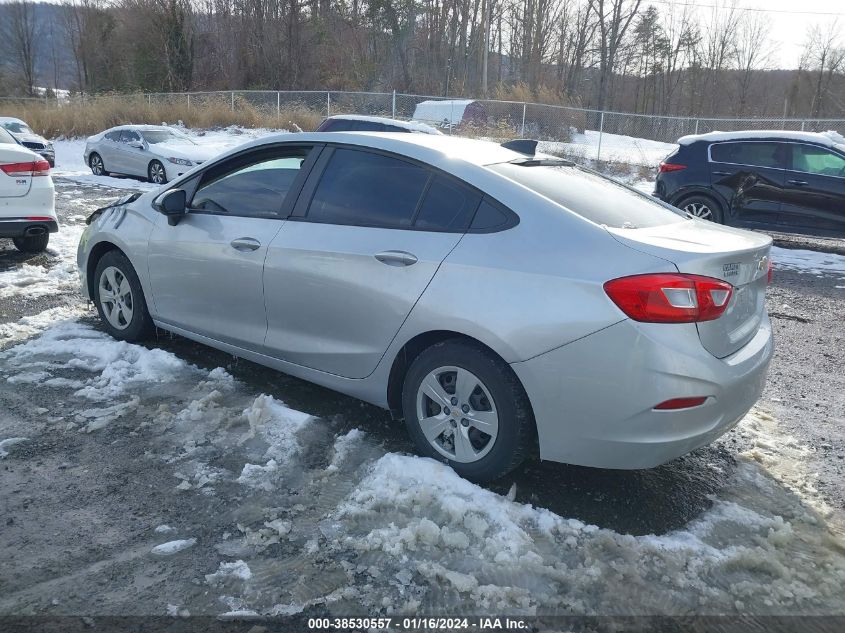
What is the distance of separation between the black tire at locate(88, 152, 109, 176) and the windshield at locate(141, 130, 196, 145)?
6.51 feet

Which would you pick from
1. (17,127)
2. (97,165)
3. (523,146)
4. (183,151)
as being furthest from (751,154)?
(17,127)

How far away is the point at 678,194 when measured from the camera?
38.0ft

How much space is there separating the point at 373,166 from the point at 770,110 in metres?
56.5

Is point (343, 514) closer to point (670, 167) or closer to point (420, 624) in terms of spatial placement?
point (420, 624)

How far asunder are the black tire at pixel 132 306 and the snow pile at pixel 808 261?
7954mm

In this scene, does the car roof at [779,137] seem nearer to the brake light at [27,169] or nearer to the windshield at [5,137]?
the brake light at [27,169]

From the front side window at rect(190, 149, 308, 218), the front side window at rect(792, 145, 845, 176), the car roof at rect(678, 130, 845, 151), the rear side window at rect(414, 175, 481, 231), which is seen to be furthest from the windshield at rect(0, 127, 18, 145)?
the front side window at rect(792, 145, 845, 176)

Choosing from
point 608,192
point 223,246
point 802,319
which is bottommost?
point 802,319

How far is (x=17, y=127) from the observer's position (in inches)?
850

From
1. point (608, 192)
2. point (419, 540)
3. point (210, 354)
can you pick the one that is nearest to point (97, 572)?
point (419, 540)

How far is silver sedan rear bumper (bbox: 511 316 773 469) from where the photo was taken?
9.76ft

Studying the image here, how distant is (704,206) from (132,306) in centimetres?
931

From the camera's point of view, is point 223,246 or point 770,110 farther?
point 770,110

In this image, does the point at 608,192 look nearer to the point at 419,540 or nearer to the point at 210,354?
the point at 419,540
